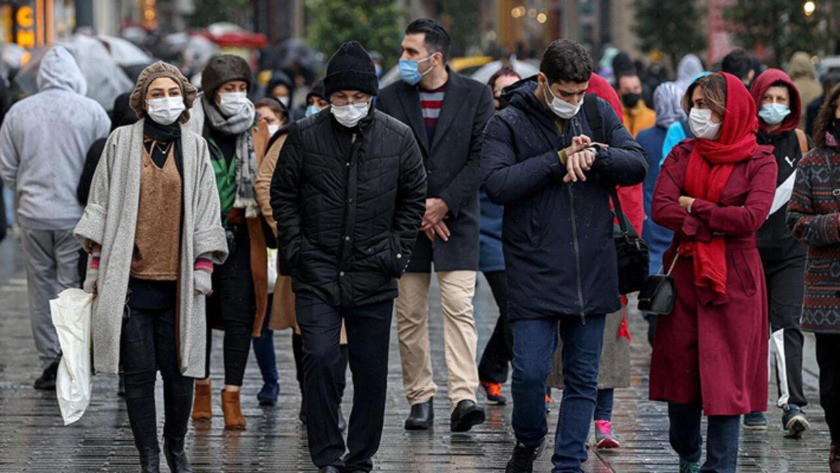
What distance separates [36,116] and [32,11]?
30.1m

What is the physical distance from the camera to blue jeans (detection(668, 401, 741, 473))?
7566 mm

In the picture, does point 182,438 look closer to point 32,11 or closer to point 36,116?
point 36,116

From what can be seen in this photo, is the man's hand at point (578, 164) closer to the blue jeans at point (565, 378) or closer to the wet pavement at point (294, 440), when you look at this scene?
the blue jeans at point (565, 378)

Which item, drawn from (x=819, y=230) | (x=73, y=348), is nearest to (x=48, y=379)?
(x=73, y=348)

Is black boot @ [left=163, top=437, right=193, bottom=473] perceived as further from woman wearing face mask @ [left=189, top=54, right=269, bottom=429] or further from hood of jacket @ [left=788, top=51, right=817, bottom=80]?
hood of jacket @ [left=788, top=51, right=817, bottom=80]

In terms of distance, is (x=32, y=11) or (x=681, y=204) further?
(x=32, y=11)

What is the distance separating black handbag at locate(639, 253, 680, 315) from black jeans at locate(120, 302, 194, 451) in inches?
82.9

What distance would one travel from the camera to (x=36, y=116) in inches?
424

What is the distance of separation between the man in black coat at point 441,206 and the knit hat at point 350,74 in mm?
1464

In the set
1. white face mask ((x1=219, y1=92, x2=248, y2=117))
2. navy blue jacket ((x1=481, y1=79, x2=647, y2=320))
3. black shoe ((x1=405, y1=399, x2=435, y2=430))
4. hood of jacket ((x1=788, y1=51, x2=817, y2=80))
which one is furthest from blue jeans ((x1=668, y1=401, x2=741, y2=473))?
hood of jacket ((x1=788, y1=51, x2=817, y2=80))

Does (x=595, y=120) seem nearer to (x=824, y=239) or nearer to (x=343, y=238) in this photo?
(x=824, y=239)

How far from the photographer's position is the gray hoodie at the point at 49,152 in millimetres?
10641

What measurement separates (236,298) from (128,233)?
1507mm

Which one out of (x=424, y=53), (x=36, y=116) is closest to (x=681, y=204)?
(x=424, y=53)
